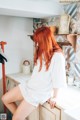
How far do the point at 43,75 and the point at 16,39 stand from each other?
3.97 ft

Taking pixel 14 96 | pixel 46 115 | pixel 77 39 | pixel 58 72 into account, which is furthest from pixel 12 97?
pixel 77 39

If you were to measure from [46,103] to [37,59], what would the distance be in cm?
48

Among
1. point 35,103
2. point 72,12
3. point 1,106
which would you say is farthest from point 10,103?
point 72,12

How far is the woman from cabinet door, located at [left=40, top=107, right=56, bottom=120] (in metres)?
0.11

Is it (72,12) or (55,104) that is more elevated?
(72,12)

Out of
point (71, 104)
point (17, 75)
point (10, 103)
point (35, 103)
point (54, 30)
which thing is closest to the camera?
point (71, 104)

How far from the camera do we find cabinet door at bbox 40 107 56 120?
1.82 metres

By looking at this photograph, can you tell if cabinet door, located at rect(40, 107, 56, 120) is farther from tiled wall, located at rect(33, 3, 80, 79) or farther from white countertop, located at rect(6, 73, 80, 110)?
tiled wall, located at rect(33, 3, 80, 79)

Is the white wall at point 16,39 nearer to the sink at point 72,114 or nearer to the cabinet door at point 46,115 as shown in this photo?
the cabinet door at point 46,115

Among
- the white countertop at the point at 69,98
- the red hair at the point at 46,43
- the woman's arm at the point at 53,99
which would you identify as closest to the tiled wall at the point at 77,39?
the white countertop at the point at 69,98

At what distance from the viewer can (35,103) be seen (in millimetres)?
1860

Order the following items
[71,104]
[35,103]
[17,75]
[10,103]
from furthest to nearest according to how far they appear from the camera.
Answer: [17,75], [10,103], [35,103], [71,104]

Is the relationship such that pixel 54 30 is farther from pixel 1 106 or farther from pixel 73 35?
pixel 1 106

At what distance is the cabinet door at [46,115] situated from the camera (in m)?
1.82
